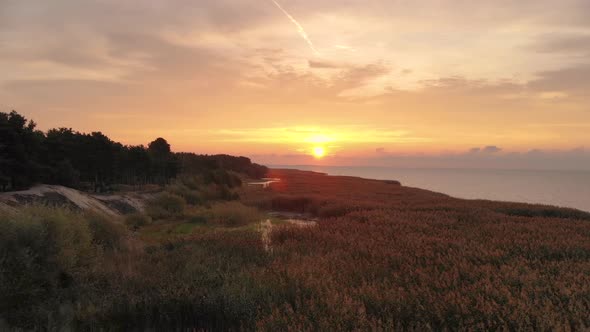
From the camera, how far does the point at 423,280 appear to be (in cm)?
827

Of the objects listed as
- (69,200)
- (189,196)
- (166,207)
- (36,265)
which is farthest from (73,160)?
(36,265)

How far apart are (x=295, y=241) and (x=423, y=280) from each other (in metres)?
5.69

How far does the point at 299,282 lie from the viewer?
26.4ft

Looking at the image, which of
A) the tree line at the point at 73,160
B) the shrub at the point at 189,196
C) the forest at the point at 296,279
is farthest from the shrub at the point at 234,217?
the tree line at the point at 73,160

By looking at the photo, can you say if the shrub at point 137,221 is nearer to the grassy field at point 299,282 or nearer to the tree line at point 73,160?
the grassy field at point 299,282

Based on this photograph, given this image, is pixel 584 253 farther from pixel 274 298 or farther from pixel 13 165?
pixel 13 165

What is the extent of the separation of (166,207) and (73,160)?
24.1 m

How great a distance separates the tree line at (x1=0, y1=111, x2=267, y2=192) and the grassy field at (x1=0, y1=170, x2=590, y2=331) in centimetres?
1702

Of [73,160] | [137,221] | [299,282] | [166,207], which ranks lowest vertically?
[137,221]

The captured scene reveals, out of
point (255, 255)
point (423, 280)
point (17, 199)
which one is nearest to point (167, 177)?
point (17, 199)

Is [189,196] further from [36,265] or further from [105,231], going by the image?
[36,265]

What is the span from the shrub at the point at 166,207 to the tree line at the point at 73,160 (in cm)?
865

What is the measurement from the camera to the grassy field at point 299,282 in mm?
6340

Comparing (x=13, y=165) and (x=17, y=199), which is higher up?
(x=13, y=165)
